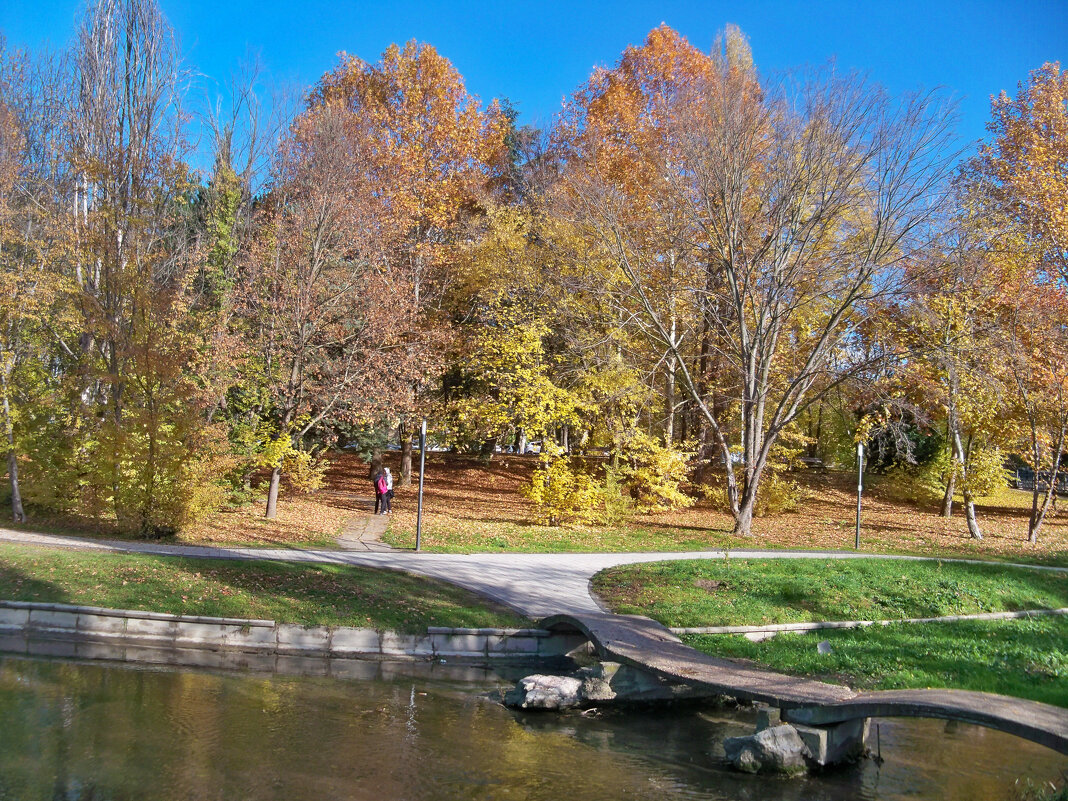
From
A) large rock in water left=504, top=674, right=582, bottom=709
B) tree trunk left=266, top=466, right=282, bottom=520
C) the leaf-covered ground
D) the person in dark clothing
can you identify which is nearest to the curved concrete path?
large rock in water left=504, top=674, right=582, bottom=709

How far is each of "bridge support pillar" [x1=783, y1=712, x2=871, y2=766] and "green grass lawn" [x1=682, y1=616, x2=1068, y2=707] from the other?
1.01 meters

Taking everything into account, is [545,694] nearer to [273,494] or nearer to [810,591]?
[810,591]

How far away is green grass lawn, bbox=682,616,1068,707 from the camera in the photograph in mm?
8617

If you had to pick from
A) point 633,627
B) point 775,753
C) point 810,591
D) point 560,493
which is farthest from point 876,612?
point 560,493

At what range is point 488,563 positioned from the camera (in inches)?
604

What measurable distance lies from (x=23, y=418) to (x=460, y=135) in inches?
694

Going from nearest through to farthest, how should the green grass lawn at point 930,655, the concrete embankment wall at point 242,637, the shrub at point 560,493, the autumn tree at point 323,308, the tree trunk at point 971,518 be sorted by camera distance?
the green grass lawn at point 930,655, the concrete embankment wall at point 242,637, the autumn tree at point 323,308, the shrub at point 560,493, the tree trunk at point 971,518

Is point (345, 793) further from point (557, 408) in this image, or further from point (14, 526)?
point (557, 408)

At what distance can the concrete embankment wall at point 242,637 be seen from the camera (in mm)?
10664

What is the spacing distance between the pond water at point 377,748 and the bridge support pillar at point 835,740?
0.15 metres

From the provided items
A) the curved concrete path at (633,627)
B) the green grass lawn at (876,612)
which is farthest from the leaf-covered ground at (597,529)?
the green grass lawn at (876,612)

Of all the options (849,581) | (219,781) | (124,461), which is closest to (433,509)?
(124,461)

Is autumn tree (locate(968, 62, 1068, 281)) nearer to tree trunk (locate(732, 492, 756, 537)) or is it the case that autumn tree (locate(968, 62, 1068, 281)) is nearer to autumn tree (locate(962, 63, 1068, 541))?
autumn tree (locate(962, 63, 1068, 541))

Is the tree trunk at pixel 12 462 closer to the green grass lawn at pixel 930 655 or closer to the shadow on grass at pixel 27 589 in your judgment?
the shadow on grass at pixel 27 589
